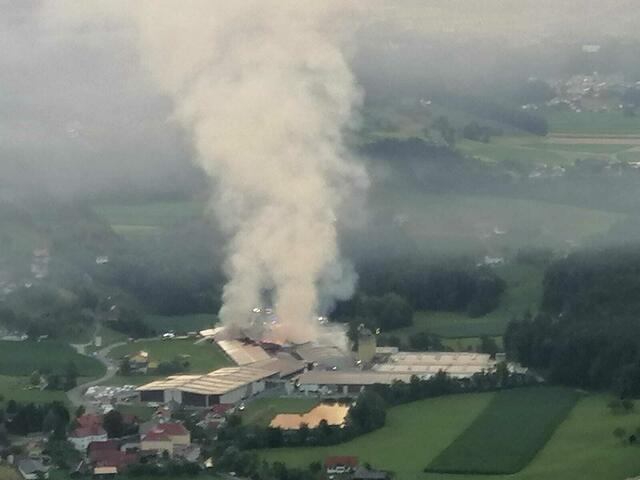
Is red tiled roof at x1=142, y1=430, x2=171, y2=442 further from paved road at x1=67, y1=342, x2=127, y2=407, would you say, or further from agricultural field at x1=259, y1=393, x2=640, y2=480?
paved road at x1=67, y1=342, x2=127, y2=407

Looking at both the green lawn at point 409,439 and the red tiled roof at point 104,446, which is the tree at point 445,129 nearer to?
the green lawn at point 409,439

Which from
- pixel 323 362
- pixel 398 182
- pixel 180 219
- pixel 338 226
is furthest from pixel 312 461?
pixel 398 182

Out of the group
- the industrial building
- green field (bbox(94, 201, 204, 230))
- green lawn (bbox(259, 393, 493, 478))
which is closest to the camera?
green lawn (bbox(259, 393, 493, 478))

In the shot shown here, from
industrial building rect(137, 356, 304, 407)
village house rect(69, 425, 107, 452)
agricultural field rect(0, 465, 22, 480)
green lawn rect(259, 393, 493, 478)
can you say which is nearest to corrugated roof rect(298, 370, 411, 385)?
industrial building rect(137, 356, 304, 407)

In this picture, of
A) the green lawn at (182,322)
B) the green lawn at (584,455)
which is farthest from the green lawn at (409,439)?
the green lawn at (182,322)

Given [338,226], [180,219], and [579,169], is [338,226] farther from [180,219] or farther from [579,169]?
[579,169]

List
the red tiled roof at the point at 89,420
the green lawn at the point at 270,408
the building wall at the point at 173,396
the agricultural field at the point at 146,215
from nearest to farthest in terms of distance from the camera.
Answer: the red tiled roof at the point at 89,420 → the green lawn at the point at 270,408 → the building wall at the point at 173,396 → the agricultural field at the point at 146,215
